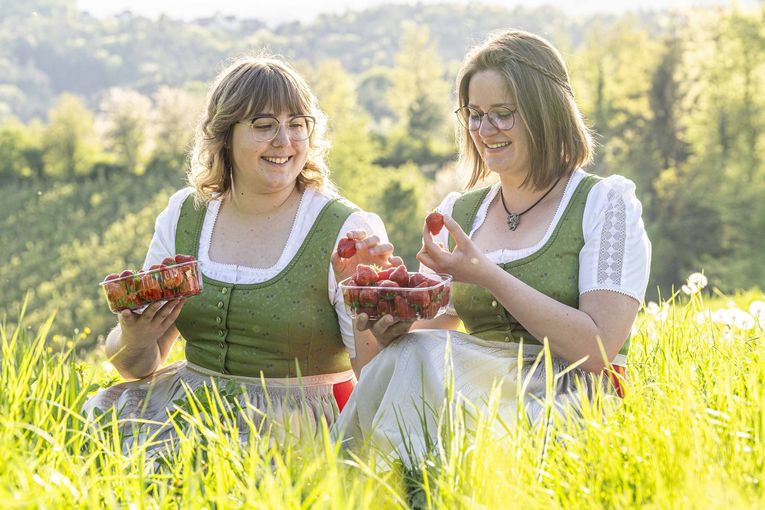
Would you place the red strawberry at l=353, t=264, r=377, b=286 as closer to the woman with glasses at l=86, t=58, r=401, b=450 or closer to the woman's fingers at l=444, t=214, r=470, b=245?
the woman's fingers at l=444, t=214, r=470, b=245

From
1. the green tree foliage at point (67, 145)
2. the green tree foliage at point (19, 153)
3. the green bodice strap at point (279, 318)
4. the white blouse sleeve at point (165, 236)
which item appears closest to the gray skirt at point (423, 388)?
the green bodice strap at point (279, 318)

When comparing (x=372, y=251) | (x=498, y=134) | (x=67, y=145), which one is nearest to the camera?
(x=372, y=251)

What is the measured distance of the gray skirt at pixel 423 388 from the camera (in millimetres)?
2562

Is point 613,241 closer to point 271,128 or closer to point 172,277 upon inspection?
point 271,128

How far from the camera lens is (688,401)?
6.47 feet

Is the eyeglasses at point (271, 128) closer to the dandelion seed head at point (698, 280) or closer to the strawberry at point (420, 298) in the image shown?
the strawberry at point (420, 298)

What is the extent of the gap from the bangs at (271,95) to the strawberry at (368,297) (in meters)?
0.96

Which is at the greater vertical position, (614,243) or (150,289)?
(614,243)

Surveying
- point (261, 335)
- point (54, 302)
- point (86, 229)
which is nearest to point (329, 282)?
point (261, 335)

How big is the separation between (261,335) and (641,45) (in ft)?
128

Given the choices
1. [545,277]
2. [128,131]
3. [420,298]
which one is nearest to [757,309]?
[545,277]

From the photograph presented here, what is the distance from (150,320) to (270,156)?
74cm

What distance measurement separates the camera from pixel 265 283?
335 cm

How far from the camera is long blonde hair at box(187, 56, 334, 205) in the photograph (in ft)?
11.0
